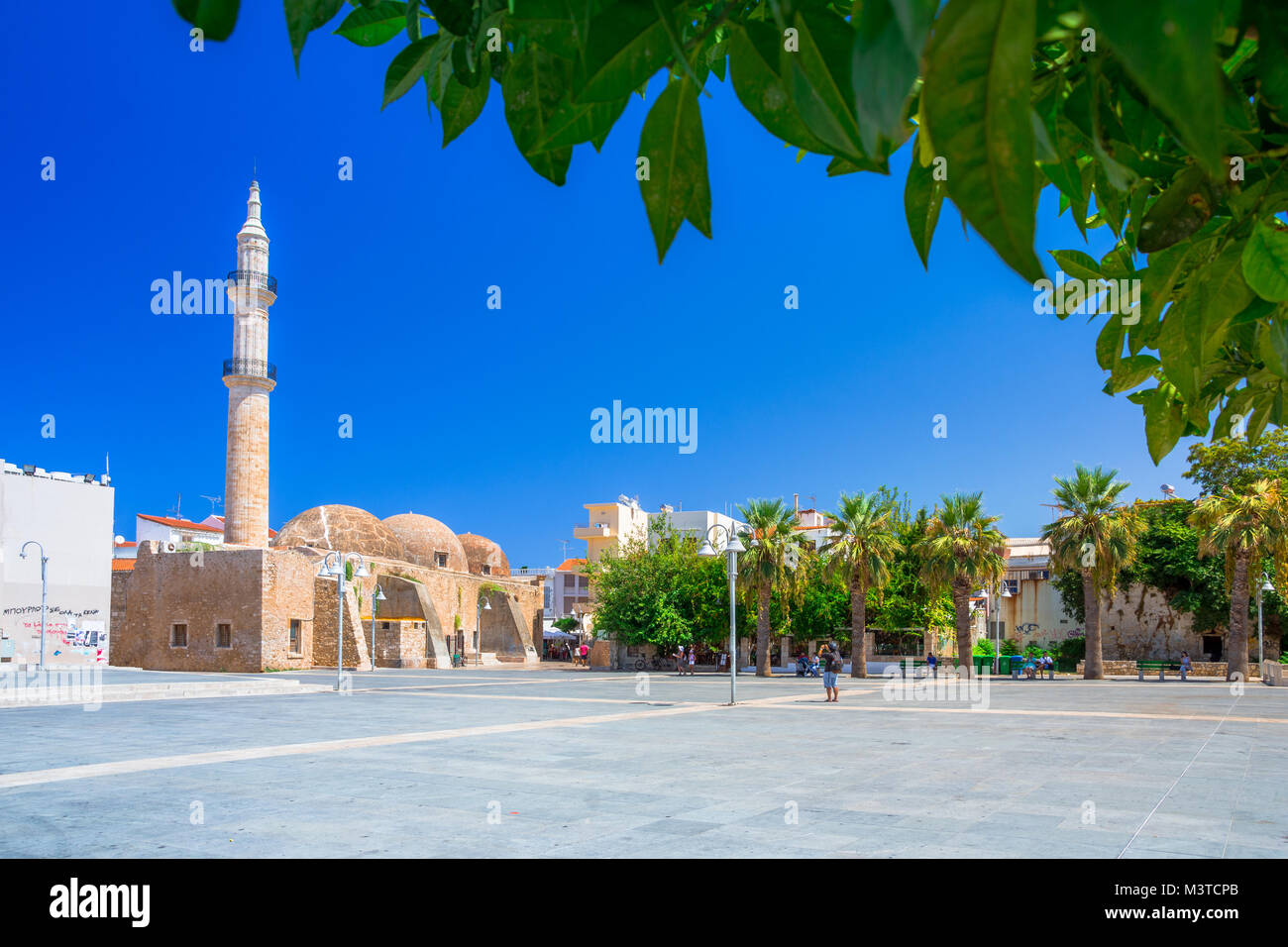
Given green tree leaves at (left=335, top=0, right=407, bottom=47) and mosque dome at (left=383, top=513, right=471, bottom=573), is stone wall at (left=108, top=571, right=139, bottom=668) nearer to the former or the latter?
mosque dome at (left=383, top=513, right=471, bottom=573)

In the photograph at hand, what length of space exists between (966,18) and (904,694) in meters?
27.7

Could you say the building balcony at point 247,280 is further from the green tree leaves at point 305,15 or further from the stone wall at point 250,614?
the green tree leaves at point 305,15

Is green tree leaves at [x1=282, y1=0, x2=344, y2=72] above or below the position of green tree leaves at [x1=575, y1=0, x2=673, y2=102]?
above

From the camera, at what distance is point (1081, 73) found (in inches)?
44.3

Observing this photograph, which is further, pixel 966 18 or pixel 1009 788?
pixel 1009 788

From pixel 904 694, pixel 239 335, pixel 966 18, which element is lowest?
pixel 904 694

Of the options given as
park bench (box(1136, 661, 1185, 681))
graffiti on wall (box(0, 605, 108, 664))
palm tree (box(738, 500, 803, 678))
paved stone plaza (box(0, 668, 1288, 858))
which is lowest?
park bench (box(1136, 661, 1185, 681))

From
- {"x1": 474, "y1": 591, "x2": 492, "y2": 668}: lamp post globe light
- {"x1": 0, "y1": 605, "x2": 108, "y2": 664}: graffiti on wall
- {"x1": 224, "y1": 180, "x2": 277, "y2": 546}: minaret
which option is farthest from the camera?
{"x1": 474, "y1": 591, "x2": 492, "y2": 668}: lamp post globe light

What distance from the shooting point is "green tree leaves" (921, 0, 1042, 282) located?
0.54 metres

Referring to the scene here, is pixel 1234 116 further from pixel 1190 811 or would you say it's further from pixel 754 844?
pixel 1190 811

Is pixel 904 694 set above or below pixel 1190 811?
below

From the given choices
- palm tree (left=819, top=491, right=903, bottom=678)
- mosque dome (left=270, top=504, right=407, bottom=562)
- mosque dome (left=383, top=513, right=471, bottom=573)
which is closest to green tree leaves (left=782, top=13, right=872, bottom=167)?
palm tree (left=819, top=491, right=903, bottom=678)

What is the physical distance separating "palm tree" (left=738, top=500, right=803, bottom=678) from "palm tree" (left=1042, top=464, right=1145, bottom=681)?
9899 millimetres
